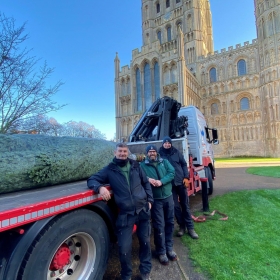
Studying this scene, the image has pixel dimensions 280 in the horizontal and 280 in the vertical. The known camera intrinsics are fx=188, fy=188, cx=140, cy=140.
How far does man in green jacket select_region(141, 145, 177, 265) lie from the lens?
2.81 metres

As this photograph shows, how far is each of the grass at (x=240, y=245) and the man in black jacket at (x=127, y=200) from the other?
979mm

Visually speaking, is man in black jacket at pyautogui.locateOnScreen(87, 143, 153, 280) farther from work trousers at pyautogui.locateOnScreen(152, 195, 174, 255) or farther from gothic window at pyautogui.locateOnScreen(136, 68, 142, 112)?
gothic window at pyautogui.locateOnScreen(136, 68, 142, 112)

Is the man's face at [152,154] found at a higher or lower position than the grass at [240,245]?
higher

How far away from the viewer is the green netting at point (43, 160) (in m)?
1.92

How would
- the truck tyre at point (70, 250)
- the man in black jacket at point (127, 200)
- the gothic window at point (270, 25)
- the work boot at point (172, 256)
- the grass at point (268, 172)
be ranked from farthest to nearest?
the gothic window at point (270, 25) < the grass at point (268, 172) < the work boot at point (172, 256) < the man in black jacket at point (127, 200) < the truck tyre at point (70, 250)

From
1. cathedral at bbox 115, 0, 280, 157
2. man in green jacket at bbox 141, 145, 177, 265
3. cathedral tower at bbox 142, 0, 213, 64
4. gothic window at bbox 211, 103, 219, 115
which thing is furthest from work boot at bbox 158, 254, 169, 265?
cathedral tower at bbox 142, 0, 213, 64

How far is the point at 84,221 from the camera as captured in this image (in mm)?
1979

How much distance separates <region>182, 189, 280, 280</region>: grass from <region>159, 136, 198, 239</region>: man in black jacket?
0.88 ft

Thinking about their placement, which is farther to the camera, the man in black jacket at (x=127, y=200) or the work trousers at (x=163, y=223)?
the work trousers at (x=163, y=223)

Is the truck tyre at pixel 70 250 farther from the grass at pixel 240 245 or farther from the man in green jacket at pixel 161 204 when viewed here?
the grass at pixel 240 245

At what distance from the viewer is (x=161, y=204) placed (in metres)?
2.89

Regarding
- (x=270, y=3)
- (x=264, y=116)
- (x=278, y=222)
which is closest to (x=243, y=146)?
(x=264, y=116)

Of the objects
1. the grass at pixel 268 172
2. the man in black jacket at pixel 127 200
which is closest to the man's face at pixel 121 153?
the man in black jacket at pixel 127 200

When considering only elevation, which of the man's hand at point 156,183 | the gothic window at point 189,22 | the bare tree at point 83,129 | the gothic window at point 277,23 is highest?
the gothic window at point 189,22
